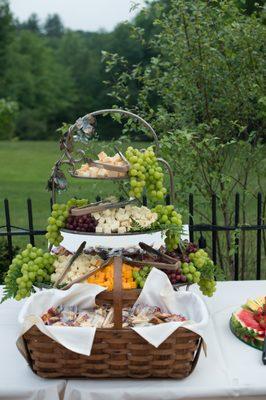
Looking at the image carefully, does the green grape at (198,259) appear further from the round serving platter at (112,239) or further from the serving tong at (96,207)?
the serving tong at (96,207)

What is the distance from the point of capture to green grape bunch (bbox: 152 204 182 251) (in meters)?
2.38

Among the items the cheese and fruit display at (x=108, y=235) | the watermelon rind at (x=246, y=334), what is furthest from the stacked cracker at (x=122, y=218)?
the watermelon rind at (x=246, y=334)

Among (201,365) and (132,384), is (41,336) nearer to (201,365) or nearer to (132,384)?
(132,384)

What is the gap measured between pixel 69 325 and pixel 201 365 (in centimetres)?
49

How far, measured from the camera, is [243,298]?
110 inches

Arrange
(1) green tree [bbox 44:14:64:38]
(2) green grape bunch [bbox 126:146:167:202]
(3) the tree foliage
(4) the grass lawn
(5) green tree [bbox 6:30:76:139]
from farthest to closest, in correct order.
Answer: (1) green tree [bbox 44:14:64:38] → (5) green tree [bbox 6:30:76:139] → (3) the tree foliage → (4) the grass lawn → (2) green grape bunch [bbox 126:146:167:202]

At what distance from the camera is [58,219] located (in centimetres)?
244

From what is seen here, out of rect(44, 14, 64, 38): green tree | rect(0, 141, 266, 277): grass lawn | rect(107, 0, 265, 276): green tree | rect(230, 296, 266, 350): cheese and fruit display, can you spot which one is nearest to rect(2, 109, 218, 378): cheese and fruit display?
rect(230, 296, 266, 350): cheese and fruit display

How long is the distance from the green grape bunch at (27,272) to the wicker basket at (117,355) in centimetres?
34

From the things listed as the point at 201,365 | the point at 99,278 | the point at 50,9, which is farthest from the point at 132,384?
the point at 50,9

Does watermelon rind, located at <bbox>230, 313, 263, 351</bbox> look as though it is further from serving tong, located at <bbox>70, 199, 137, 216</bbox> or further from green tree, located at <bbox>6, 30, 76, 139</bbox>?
green tree, located at <bbox>6, 30, 76, 139</bbox>

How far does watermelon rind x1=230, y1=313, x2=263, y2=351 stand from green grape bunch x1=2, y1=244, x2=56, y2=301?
0.75 metres

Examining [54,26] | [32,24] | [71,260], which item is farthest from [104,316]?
[54,26]

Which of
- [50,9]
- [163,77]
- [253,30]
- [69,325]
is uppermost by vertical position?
[50,9]
